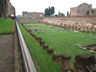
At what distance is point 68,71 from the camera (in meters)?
3.71

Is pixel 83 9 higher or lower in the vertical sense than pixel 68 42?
higher

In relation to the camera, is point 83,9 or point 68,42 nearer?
point 68,42

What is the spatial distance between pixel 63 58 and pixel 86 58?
938mm

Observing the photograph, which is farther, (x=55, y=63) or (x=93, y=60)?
(x=55, y=63)

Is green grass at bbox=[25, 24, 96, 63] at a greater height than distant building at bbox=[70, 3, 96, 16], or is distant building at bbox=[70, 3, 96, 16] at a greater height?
distant building at bbox=[70, 3, 96, 16]

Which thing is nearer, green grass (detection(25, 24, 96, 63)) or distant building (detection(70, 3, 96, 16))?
green grass (detection(25, 24, 96, 63))

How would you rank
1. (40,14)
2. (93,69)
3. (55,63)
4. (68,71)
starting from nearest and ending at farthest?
(93,69)
(68,71)
(55,63)
(40,14)

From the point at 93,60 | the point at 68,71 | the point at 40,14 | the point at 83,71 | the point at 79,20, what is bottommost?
the point at 68,71

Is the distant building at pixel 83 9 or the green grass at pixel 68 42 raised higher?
the distant building at pixel 83 9

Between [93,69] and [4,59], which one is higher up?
[4,59]

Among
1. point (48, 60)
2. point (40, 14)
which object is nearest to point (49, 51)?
point (48, 60)

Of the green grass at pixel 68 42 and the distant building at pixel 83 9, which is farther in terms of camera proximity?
the distant building at pixel 83 9

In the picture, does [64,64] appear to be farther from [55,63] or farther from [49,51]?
[49,51]

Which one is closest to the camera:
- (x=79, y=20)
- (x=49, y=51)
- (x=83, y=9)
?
(x=49, y=51)
